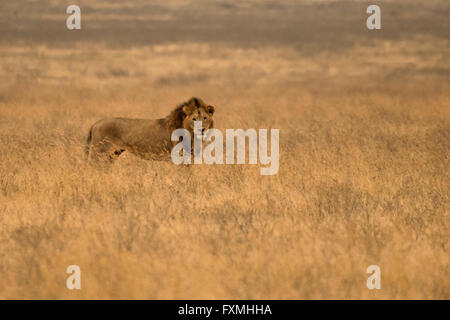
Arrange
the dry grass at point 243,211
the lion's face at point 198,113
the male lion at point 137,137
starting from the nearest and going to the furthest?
1. the dry grass at point 243,211
2. the lion's face at point 198,113
3. the male lion at point 137,137

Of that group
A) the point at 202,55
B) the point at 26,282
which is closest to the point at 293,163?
the point at 26,282

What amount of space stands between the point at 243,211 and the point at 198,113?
1861 millimetres

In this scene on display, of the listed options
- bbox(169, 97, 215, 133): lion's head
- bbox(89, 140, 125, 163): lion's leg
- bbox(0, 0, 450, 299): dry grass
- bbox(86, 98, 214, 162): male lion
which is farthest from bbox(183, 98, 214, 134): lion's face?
bbox(89, 140, 125, 163): lion's leg

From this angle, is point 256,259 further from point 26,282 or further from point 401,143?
point 401,143

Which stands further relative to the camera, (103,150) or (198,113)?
(103,150)

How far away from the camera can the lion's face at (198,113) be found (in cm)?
859

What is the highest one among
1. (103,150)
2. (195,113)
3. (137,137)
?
(195,113)

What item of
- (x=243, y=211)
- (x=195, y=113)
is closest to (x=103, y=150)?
(x=195, y=113)

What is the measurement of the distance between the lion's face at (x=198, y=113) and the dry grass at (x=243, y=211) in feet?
2.14

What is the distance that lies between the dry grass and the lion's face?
65 cm

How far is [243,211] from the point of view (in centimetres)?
720

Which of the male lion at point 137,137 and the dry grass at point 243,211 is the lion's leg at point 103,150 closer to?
the male lion at point 137,137

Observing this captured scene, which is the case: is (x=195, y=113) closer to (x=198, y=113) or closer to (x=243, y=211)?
(x=198, y=113)

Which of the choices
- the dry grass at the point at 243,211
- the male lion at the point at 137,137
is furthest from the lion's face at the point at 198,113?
the dry grass at the point at 243,211
